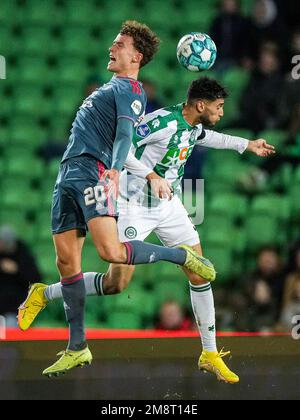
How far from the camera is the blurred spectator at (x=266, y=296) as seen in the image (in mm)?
6277

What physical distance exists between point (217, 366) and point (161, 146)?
3.72 feet

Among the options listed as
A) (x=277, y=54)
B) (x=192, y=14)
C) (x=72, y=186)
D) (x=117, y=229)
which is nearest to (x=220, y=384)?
(x=117, y=229)

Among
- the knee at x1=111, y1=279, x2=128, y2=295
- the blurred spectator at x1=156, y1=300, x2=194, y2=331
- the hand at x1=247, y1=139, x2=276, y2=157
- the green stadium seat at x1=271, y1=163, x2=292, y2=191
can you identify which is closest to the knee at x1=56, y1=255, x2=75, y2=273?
the knee at x1=111, y1=279, x2=128, y2=295

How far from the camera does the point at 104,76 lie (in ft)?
24.3

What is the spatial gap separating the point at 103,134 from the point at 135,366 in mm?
1407

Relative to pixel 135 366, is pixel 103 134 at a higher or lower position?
higher

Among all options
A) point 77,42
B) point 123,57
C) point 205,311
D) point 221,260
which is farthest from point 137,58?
point 77,42

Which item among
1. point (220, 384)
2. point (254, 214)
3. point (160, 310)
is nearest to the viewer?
point (220, 384)

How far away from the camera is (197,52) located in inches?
192

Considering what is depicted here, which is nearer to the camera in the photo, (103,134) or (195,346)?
(103,134)

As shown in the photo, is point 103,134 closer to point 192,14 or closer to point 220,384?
point 220,384

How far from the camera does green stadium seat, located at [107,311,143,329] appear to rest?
6.43m

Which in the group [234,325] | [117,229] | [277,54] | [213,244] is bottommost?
[234,325]

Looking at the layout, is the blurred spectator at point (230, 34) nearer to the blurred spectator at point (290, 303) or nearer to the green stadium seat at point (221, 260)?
the green stadium seat at point (221, 260)
